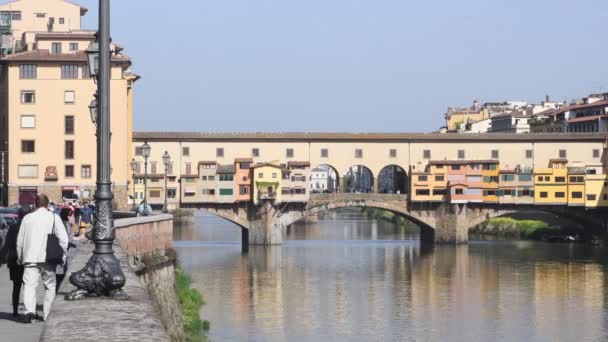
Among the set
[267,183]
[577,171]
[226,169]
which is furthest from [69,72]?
[577,171]

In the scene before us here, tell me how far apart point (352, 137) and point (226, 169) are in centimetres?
767

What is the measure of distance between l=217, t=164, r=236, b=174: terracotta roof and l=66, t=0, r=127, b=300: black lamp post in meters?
56.1

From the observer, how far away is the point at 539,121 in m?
110

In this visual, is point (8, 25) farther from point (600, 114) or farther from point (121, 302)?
point (121, 302)

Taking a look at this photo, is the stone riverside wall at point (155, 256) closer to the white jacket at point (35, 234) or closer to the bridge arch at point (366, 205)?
the white jacket at point (35, 234)

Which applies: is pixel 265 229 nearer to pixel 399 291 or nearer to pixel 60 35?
pixel 60 35

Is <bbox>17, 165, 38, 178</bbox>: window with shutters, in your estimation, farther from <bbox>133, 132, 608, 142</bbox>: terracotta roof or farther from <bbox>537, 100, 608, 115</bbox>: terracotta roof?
<bbox>537, 100, 608, 115</bbox>: terracotta roof

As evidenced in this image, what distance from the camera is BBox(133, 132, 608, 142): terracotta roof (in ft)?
221

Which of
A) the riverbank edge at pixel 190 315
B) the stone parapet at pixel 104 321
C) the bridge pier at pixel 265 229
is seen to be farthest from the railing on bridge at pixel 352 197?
the stone parapet at pixel 104 321

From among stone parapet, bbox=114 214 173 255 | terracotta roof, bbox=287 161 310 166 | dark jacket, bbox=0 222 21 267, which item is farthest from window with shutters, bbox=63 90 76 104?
dark jacket, bbox=0 222 21 267

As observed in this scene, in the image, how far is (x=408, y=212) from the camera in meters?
67.7

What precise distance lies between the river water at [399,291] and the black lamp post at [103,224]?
16927mm

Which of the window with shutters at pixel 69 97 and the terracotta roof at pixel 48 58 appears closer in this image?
the terracotta roof at pixel 48 58

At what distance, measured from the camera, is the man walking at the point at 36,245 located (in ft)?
32.7
